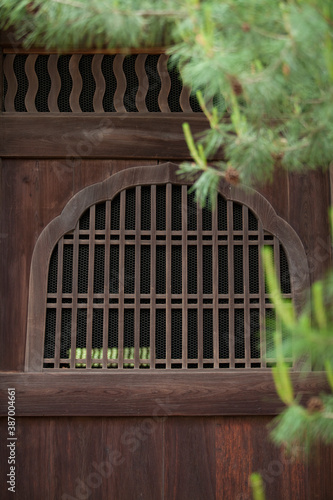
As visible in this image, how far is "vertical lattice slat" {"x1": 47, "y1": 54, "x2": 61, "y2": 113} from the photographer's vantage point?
2949 millimetres

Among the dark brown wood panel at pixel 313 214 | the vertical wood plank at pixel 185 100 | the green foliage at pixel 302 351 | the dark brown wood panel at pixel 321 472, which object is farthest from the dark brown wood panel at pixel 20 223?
the green foliage at pixel 302 351

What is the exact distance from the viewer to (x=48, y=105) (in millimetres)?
2951

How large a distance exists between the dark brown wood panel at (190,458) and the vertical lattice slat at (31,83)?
1.61 meters

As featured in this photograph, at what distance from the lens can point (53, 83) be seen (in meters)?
2.96

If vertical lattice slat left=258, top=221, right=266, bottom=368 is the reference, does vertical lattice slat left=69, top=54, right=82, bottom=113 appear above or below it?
above

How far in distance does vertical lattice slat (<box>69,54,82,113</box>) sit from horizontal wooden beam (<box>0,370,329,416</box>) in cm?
127

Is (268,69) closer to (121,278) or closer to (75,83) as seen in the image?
(121,278)

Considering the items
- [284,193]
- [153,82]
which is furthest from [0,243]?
[284,193]

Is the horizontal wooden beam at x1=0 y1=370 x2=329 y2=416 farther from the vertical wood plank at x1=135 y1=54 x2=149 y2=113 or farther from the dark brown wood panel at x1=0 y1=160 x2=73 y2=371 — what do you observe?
the vertical wood plank at x1=135 y1=54 x2=149 y2=113

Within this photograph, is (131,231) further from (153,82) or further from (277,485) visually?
(277,485)

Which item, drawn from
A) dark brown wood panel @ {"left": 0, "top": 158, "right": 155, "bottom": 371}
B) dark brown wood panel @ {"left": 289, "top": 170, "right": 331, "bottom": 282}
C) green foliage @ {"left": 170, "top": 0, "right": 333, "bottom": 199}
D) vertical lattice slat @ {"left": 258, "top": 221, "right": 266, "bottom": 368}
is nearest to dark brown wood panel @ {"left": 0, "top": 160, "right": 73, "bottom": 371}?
dark brown wood panel @ {"left": 0, "top": 158, "right": 155, "bottom": 371}

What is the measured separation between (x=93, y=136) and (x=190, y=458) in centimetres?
155

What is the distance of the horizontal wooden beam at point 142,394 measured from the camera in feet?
8.86

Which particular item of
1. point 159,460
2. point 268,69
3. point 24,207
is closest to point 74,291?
point 24,207
